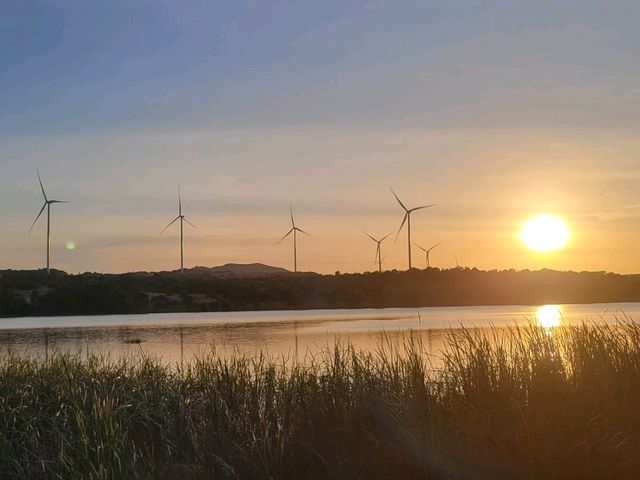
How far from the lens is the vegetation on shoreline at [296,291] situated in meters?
101

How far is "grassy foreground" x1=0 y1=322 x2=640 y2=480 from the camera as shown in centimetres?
1295

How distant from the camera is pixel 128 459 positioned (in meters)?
12.5

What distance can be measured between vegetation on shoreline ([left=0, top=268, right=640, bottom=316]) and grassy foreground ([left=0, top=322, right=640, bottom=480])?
278 feet

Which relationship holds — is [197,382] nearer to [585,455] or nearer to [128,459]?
[128,459]

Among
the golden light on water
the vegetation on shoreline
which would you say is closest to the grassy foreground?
the golden light on water

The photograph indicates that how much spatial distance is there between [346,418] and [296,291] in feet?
330

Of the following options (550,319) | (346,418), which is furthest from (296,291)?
(346,418)

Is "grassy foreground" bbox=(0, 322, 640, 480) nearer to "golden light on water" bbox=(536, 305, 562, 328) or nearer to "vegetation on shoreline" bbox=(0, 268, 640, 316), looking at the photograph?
"golden light on water" bbox=(536, 305, 562, 328)

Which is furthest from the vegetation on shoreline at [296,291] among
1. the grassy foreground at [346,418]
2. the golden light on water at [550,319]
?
the grassy foreground at [346,418]

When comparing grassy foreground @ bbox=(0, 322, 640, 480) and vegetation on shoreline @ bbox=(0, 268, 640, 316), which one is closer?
grassy foreground @ bbox=(0, 322, 640, 480)

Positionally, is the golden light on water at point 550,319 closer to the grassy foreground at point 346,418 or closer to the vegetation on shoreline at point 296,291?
the grassy foreground at point 346,418

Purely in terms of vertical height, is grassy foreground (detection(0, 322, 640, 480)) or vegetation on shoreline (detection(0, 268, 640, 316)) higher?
vegetation on shoreline (detection(0, 268, 640, 316))

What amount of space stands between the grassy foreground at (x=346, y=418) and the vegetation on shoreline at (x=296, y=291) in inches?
3331

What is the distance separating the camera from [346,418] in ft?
48.9
